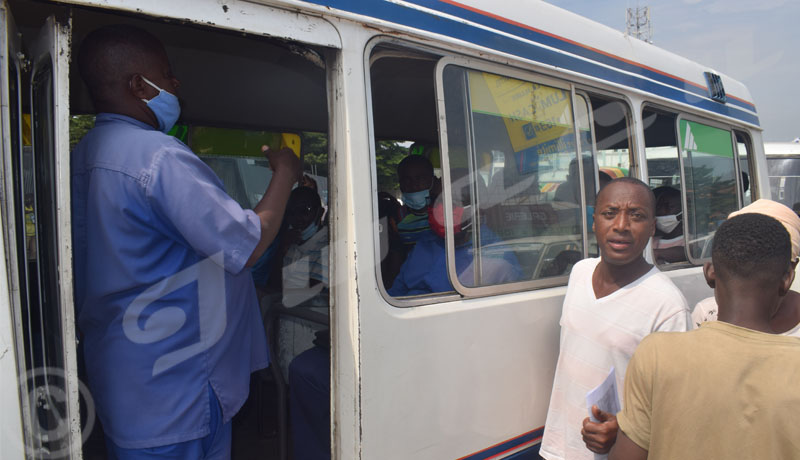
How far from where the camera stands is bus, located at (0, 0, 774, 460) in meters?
1.38

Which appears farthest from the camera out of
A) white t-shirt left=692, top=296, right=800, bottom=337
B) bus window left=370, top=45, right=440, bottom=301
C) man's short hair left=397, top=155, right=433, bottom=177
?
man's short hair left=397, top=155, right=433, bottom=177

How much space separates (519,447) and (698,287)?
71.6 inches

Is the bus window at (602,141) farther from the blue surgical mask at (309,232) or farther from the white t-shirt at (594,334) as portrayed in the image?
the blue surgical mask at (309,232)

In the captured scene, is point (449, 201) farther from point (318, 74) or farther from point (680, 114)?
point (680, 114)

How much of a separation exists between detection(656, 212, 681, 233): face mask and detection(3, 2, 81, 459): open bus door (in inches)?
135

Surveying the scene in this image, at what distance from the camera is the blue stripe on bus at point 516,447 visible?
214 cm

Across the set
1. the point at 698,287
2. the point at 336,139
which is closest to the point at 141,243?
the point at 336,139

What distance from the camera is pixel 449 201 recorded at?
6.92 feet

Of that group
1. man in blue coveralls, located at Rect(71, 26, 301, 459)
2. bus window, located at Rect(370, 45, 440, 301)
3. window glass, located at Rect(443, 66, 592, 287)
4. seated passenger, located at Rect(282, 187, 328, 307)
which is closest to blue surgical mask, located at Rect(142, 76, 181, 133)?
man in blue coveralls, located at Rect(71, 26, 301, 459)

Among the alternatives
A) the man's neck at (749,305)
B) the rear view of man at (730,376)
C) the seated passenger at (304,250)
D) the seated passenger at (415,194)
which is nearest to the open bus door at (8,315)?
the rear view of man at (730,376)

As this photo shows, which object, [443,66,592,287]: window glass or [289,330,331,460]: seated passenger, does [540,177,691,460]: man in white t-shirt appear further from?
[289,330,331,460]: seated passenger

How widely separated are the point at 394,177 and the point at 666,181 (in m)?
1.83

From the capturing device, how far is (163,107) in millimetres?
1699

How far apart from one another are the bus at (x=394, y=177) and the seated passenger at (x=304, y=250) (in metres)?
0.17
